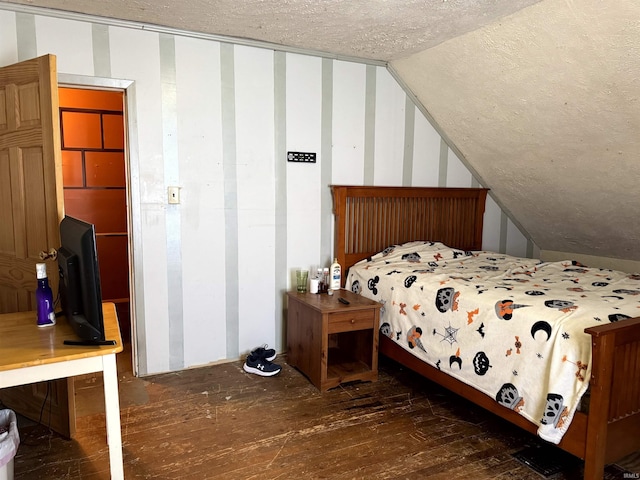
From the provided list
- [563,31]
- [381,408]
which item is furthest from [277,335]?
[563,31]

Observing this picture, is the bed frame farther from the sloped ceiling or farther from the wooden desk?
the wooden desk

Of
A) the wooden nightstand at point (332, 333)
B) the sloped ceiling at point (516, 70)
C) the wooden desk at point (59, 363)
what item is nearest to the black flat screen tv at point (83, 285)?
the wooden desk at point (59, 363)

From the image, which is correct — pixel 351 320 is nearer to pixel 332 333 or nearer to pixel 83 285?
pixel 332 333

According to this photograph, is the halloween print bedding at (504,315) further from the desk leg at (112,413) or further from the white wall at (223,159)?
the desk leg at (112,413)

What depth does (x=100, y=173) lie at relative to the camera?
428 cm

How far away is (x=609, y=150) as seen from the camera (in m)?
2.87

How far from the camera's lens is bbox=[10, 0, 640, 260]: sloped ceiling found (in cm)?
238

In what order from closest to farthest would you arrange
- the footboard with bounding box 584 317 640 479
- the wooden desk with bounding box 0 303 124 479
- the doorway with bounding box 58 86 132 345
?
the wooden desk with bounding box 0 303 124 479, the footboard with bounding box 584 317 640 479, the doorway with bounding box 58 86 132 345

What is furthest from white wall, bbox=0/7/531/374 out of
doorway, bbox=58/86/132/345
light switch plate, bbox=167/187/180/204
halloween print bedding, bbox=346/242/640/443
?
doorway, bbox=58/86/132/345

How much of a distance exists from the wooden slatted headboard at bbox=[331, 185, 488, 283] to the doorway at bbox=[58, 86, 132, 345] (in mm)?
1999

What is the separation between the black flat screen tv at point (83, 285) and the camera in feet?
5.29

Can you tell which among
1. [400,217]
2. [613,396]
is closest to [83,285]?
[613,396]

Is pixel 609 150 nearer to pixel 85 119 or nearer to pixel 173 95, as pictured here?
pixel 173 95

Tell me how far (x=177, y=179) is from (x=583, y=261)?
3.43 metres
